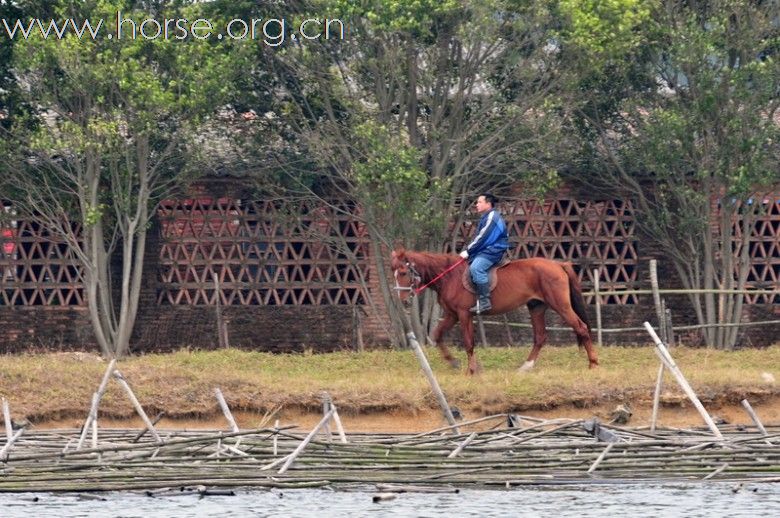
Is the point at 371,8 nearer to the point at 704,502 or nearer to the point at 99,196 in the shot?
the point at 99,196

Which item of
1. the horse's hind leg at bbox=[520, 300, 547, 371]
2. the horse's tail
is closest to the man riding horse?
the horse's hind leg at bbox=[520, 300, 547, 371]

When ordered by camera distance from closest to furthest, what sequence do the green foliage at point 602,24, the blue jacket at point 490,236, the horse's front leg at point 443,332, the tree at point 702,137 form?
the blue jacket at point 490,236 → the horse's front leg at point 443,332 → the green foliage at point 602,24 → the tree at point 702,137

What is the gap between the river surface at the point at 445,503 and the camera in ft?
51.0

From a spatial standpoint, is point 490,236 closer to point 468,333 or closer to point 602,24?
point 468,333

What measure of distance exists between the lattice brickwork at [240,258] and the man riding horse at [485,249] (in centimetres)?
458

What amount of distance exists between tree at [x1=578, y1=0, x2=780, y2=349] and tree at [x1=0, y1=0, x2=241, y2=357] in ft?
17.0

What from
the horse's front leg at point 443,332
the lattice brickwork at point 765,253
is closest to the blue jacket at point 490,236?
the horse's front leg at point 443,332

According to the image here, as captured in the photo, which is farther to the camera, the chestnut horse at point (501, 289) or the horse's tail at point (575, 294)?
the horse's tail at point (575, 294)

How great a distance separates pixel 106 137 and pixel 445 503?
1066 cm

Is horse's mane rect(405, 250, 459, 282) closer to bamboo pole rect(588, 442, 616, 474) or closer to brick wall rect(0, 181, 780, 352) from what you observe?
brick wall rect(0, 181, 780, 352)

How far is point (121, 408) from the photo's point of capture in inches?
821

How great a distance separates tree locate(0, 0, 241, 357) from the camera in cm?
2491

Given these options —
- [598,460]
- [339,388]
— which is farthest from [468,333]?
[598,460]

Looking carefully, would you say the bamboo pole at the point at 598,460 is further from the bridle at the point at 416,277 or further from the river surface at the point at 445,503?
the bridle at the point at 416,277
